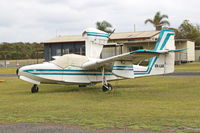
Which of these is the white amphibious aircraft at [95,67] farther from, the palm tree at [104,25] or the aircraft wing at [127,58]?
the palm tree at [104,25]

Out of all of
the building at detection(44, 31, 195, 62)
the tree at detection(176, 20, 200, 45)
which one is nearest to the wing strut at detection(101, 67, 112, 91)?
the building at detection(44, 31, 195, 62)

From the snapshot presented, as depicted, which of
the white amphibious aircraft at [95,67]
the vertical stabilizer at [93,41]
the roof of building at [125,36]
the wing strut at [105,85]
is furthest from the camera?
the roof of building at [125,36]

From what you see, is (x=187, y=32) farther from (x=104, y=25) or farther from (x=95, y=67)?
(x=95, y=67)

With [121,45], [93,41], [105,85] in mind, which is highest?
[121,45]

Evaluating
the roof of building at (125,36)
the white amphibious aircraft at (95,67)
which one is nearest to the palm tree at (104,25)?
the roof of building at (125,36)

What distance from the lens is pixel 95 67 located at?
1623cm

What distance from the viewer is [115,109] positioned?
988cm

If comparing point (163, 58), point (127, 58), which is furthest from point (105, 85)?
point (163, 58)

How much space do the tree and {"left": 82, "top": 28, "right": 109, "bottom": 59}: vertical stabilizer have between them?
67765 millimetres

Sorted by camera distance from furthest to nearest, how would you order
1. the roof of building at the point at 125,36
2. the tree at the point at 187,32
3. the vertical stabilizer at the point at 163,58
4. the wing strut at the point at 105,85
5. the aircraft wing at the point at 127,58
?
the tree at the point at 187,32 < the roof of building at the point at 125,36 < the vertical stabilizer at the point at 163,58 < the wing strut at the point at 105,85 < the aircraft wing at the point at 127,58

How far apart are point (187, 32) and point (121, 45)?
140ft

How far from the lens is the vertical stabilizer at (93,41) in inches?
701

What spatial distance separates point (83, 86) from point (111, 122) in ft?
34.4

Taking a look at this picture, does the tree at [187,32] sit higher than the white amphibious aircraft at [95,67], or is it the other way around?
the tree at [187,32]
